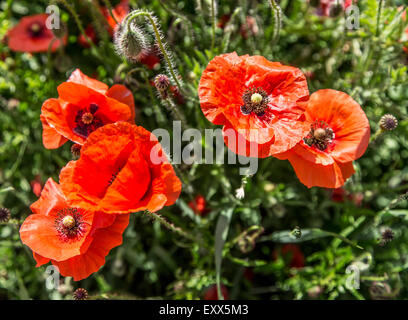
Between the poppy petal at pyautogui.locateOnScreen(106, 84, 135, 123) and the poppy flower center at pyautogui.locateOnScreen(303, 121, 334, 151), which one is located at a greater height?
the poppy petal at pyautogui.locateOnScreen(106, 84, 135, 123)

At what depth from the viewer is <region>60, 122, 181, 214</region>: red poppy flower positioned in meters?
1.57

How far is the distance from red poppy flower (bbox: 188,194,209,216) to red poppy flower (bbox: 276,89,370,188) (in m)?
0.74

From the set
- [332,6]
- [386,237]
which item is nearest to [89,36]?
[332,6]

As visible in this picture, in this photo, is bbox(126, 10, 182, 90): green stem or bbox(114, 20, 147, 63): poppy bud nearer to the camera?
bbox(126, 10, 182, 90): green stem

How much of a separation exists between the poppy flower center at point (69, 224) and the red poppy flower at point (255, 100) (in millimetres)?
761

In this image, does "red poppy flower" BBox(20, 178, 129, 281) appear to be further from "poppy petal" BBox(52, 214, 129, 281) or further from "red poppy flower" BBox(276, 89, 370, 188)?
"red poppy flower" BBox(276, 89, 370, 188)

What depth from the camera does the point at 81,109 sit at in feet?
6.58

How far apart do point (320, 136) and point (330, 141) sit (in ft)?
0.26

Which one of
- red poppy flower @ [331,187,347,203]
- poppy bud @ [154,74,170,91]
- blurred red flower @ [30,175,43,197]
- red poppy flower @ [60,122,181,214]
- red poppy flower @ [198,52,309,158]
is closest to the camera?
red poppy flower @ [60,122,181,214]

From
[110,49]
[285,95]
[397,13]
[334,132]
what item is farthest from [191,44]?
[397,13]

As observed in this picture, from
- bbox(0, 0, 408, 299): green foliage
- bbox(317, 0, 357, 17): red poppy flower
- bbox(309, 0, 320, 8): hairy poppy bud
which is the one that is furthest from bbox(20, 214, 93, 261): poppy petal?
bbox(309, 0, 320, 8): hairy poppy bud

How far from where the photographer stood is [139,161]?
5.33 ft

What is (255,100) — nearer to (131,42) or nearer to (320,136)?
(320,136)

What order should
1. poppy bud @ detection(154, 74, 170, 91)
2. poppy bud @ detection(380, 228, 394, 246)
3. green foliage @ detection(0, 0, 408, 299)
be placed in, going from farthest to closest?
green foliage @ detection(0, 0, 408, 299), poppy bud @ detection(380, 228, 394, 246), poppy bud @ detection(154, 74, 170, 91)
